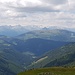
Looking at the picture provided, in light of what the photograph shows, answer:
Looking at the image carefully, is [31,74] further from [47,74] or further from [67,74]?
[67,74]

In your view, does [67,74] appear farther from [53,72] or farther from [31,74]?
[31,74]

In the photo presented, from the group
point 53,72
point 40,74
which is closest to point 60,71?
point 53,72

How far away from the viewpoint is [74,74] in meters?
187

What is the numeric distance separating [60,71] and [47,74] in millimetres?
19211

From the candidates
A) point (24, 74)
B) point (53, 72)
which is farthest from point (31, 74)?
point (53, 72)

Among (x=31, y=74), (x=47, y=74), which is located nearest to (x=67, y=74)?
(x=47, y=74)

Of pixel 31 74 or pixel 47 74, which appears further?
pixel 31 74

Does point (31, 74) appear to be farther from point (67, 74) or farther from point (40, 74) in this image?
point (67, 74)

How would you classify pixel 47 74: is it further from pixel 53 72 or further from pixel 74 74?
pixel 74 74

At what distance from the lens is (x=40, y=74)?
18862 cm

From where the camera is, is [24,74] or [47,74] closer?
[47,74]

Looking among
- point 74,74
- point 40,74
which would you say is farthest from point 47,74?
point 74,74

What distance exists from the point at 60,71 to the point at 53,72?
832 cm

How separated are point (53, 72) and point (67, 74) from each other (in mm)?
12692
